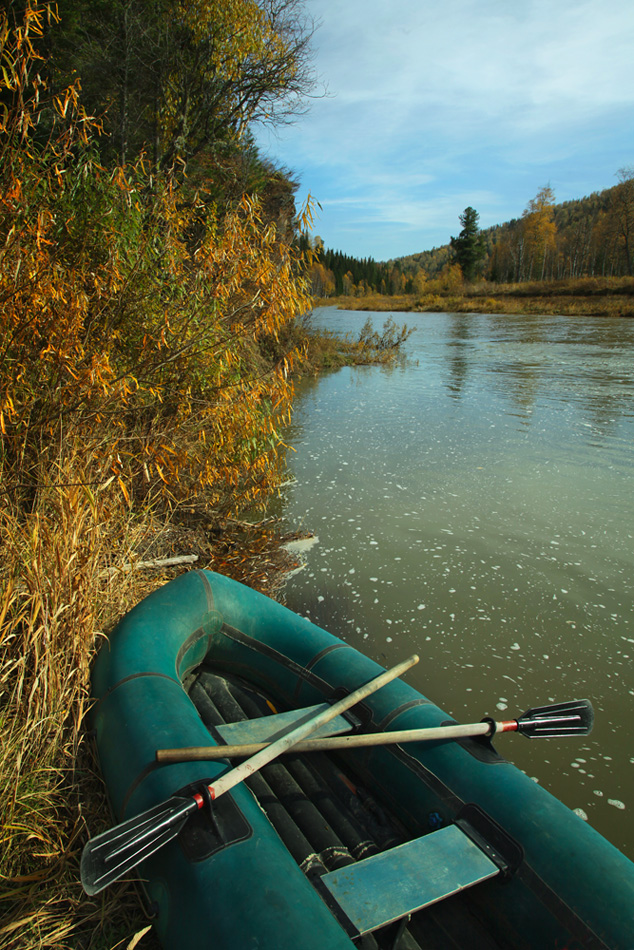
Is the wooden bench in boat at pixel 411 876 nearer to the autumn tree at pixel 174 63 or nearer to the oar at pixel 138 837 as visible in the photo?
the oar at pixel 138 837

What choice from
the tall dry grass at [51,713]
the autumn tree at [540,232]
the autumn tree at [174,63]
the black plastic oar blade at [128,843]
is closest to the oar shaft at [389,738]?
the black plastic oar blade at [128,843]

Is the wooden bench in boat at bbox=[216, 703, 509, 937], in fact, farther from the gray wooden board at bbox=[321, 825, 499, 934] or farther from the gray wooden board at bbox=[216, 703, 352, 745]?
the gray wooden board at bbox=[216, 703, 352, 745]

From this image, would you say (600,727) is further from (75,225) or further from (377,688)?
(75,225)

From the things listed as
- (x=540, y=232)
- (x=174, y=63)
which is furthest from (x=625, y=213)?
(x=174, y=63)

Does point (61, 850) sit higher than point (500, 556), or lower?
higher

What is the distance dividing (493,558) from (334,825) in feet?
10.8

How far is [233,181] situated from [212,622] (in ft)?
41.7

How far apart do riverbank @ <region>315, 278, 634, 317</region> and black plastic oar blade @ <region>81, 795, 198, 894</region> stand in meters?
28.0

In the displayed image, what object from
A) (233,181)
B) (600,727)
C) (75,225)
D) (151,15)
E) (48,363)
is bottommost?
(600,727)

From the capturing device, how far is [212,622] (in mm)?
2648

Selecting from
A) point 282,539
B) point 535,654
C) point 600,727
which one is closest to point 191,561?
point 282,539

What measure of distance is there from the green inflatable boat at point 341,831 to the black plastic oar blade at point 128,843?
8 cm

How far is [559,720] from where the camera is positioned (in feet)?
7.31

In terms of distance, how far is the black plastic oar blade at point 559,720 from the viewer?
86.0 inches
